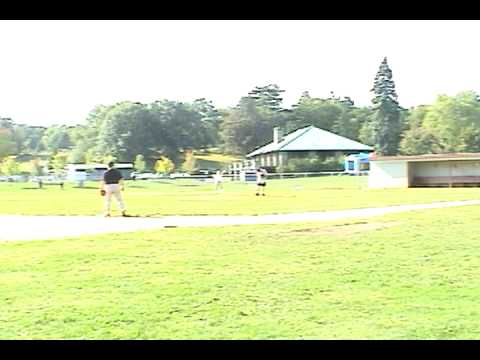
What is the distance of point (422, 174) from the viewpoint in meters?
10.0

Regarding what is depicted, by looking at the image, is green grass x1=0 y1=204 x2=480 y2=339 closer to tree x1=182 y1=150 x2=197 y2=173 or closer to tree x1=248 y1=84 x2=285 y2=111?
tree x1=182 y1=150 x2=197 y2=173

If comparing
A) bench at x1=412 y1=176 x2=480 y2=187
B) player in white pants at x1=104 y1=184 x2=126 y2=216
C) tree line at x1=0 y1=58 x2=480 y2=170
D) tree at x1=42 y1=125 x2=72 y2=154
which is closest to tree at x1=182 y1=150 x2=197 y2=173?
tree line at x1=0 y1=58 x2=480 y2=170

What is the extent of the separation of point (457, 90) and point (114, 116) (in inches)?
78.0

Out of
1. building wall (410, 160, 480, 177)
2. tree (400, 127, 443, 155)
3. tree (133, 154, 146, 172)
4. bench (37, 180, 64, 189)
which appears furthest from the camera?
building wall (410, 160, 480, 177)

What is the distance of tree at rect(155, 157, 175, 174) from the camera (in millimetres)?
4773

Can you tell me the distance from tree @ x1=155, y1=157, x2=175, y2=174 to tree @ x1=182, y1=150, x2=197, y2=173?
0.30ft

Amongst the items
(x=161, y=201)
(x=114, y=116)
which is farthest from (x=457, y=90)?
(x=161, y=201)

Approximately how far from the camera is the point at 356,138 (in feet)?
16.1

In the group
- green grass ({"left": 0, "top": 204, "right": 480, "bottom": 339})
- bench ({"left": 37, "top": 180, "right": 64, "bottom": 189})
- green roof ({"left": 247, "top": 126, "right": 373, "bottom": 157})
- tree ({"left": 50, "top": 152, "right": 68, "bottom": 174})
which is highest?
green roof ({"left": 247, "top": 126, "right": 373, "bottom": 157})

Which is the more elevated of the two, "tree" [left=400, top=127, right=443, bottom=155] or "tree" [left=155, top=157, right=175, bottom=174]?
"tree" [left=400, top=127, right=443, bottom=155]

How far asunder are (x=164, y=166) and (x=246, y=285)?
166 cm

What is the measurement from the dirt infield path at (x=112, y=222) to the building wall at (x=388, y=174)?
46 cm
